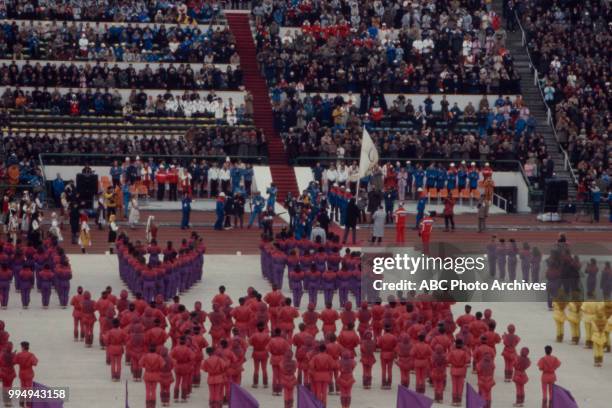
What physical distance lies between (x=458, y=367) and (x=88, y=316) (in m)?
8.34

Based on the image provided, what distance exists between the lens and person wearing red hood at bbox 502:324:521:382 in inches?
1233

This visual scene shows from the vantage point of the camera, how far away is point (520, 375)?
30.4 m

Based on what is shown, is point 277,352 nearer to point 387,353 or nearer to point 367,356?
point 367,356

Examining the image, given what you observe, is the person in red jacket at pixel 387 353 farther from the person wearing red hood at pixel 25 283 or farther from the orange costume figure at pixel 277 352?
the person wearing red hood at pixel 25 283

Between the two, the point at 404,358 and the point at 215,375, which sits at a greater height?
the point at 404,358

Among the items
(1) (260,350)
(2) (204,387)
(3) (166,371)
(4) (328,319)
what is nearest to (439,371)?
(4) (328,319)

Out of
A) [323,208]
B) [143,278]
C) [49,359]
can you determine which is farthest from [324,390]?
[323,208]

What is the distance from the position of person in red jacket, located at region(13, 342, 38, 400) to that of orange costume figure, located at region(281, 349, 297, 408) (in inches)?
177

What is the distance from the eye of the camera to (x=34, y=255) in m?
38.8

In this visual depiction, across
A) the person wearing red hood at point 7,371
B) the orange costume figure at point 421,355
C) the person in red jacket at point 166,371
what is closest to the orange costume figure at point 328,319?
the orange costume figure at point 421,355

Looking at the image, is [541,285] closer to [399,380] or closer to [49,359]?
[399,380]

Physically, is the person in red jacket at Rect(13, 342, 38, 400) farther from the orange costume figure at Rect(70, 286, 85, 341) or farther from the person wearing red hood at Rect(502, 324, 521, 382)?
the person wearing red hood at Rect(502, 324, 521, 382)

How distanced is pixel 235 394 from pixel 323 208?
20873 millimetres

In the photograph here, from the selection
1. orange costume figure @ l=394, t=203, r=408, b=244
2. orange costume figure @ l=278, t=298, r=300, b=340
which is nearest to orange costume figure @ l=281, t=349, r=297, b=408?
orange costume figure @ l=278, t=298, r=300, b=340
